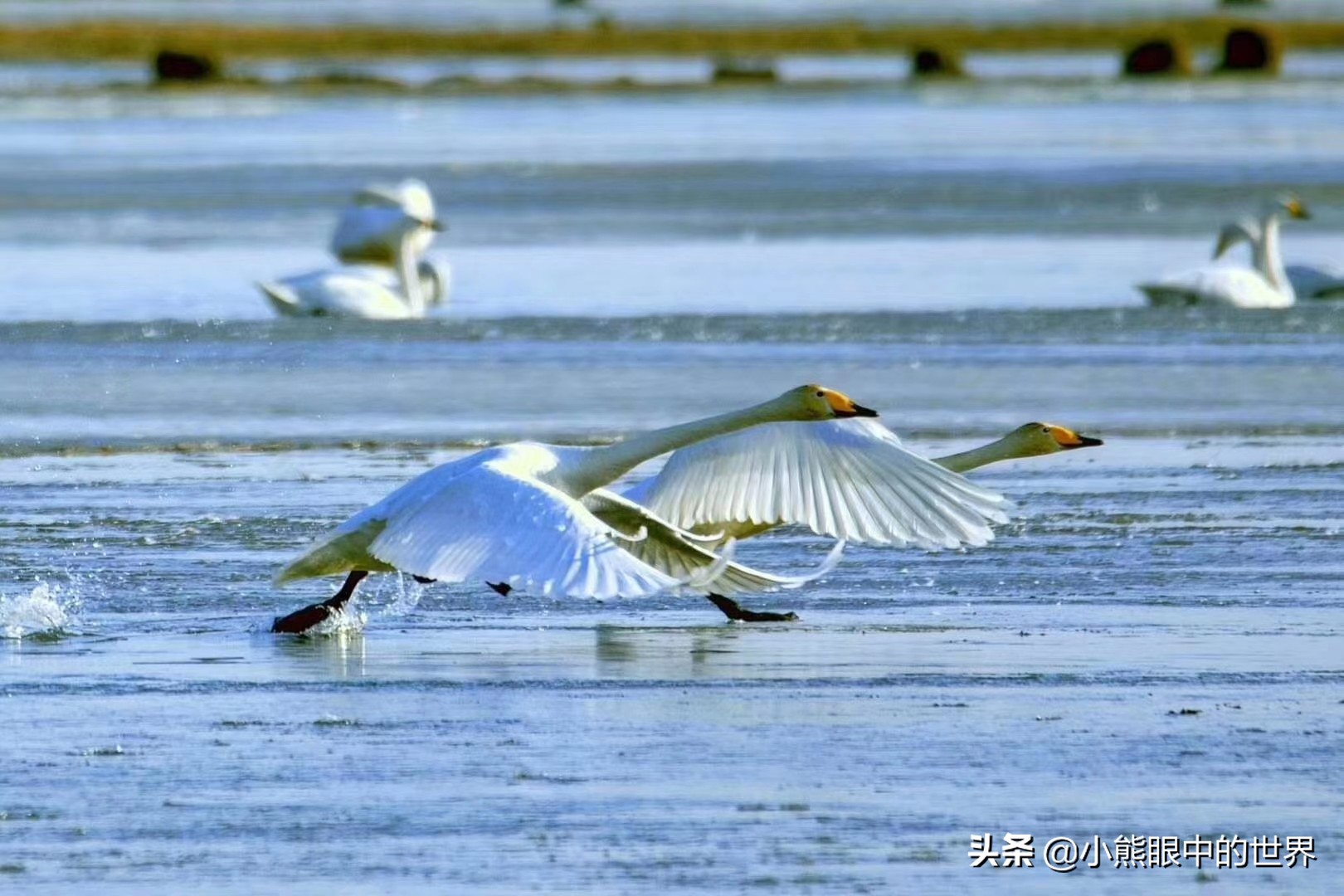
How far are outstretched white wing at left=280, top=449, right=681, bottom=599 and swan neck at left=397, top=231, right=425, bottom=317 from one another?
8502mm

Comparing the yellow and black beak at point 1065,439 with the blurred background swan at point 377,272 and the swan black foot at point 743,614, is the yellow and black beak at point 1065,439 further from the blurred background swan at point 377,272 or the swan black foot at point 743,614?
the blurred background swan at point 377,272

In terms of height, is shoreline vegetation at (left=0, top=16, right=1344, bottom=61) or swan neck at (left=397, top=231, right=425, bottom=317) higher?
swan neck at (left=397, top=231, right=425, bottom=317)

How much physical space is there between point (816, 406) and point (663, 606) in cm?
70

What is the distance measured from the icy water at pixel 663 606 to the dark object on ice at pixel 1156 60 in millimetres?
30449

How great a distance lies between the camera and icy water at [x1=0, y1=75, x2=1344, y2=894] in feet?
17.5

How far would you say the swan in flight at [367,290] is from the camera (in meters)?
15.4

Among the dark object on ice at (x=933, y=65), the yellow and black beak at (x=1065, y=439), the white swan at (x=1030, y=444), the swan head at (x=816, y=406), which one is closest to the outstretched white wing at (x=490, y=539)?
the swan head at (x=816, y=406)

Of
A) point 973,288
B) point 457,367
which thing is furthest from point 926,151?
point 457,367

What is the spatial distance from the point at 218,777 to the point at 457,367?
24.3ft

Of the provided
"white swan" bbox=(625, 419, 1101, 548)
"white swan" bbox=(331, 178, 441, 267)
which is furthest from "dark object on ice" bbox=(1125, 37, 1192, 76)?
"white swan" bbox=(625, 419, 1101, 548)

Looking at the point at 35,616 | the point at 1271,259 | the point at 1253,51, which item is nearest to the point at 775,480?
the point at 35,616

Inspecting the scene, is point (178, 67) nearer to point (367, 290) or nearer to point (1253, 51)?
point (1253, 51)

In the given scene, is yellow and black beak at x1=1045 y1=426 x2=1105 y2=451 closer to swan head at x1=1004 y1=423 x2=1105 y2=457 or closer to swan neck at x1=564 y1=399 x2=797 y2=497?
swan head at x1=1004 y1=423 x2=1105 y2=457

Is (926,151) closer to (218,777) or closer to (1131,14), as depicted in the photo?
(218,777)
